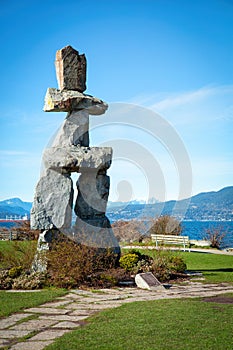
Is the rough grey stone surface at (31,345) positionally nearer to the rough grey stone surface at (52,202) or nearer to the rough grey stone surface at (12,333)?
the rough grey stone surface at (12,333)

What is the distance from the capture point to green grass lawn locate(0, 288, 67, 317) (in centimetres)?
902

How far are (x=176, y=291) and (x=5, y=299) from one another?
4.37 m

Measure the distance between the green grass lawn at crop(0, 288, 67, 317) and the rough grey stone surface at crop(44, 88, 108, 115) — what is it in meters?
6.10

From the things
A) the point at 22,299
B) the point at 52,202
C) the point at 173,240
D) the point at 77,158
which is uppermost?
the point at 77,158

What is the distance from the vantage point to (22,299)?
10055 millimetres

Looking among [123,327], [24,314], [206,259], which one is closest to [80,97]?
[24,314]

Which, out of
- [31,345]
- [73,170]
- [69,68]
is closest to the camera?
[31,345]

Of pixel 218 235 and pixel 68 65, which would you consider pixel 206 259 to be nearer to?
pixel 218 235

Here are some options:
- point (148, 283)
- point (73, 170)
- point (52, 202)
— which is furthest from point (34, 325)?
point (73, 170)

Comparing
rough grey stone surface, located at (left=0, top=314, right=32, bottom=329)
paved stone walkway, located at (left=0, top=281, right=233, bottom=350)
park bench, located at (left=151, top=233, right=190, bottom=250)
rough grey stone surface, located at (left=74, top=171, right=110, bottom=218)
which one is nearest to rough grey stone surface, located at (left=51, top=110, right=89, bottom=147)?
Answer: rough grey stone surface, located at (left=74, top=171, right=110, bottom=218)

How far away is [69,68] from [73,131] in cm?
215

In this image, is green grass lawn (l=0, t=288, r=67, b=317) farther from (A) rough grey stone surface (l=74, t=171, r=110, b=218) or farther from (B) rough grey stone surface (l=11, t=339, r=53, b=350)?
(A) rough grey stone surface (l=74, t=171, r=110, b=218)

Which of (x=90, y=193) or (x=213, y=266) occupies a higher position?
(x=90, y=193)

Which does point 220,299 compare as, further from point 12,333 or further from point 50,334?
point 12,333
